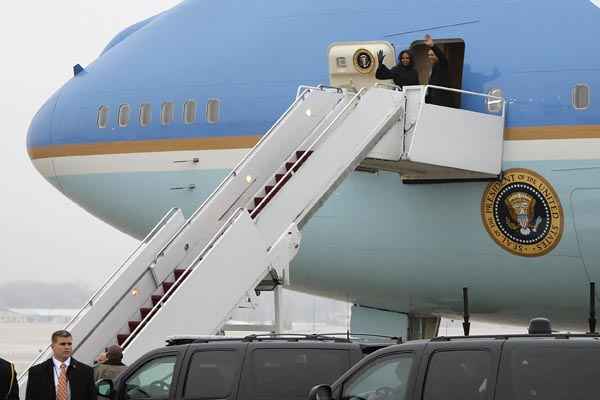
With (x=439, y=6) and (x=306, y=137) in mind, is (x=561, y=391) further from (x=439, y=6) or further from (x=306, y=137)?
(x=439, y=6)

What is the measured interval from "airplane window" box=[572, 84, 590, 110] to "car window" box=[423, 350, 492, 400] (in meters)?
10.4

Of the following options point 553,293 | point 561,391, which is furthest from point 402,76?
point 561,391

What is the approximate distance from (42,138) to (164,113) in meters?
3.17

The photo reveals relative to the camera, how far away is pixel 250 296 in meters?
19.5

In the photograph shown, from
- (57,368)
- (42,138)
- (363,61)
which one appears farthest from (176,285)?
(42,138)

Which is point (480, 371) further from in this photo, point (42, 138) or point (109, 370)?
point (42, 138)

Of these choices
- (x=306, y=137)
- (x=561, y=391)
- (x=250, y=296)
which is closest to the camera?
(x=561, y=391)

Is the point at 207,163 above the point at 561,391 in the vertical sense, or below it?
above

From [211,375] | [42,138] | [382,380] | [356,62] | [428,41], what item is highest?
[428,41]

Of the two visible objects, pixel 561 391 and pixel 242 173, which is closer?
pixel 561 391

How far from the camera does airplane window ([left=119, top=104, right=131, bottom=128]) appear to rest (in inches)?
992

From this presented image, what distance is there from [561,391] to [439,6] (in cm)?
1321

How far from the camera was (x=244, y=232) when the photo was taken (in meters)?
19.4

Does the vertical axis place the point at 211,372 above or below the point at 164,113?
below
